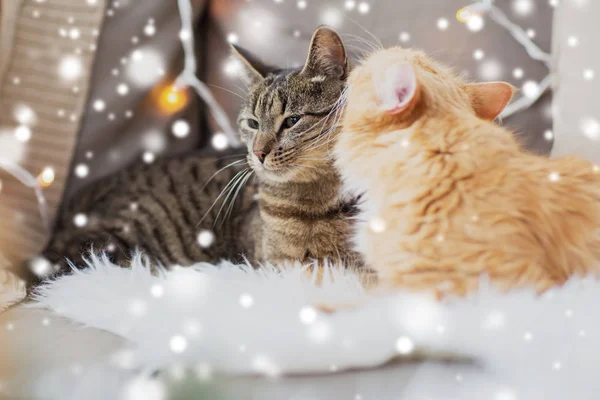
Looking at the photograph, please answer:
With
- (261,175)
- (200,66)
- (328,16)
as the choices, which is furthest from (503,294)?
(200,66)

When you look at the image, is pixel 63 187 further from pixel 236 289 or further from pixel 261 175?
pixel 236 289

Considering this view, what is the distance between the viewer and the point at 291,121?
786mm

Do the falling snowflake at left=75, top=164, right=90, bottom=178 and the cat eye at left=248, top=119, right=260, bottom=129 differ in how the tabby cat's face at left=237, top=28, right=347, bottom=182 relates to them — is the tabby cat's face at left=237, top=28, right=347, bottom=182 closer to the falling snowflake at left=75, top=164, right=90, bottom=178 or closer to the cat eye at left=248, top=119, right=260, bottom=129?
the cat eye at left=248, top=119, right=260, bottom=129

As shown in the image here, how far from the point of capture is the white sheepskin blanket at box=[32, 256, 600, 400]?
1.54 ft

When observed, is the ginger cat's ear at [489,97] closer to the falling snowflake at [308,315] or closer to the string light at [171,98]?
the falling snowflake at [308,315]

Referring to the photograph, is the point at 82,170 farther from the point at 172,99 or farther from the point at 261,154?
the point at 261,154

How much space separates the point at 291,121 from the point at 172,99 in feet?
1.20

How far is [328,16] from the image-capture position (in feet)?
2.78

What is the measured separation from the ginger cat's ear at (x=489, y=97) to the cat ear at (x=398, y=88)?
0.44 ft

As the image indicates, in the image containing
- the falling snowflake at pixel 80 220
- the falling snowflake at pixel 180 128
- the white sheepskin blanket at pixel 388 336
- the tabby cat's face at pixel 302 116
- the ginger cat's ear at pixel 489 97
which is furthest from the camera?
the falling snowflake at pixel 180 128

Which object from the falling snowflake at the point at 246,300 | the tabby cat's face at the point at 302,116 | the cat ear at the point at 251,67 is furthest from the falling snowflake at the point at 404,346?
the cat ear at the point at 251,67

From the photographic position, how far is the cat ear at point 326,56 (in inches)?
28.2

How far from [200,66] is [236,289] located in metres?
0.59

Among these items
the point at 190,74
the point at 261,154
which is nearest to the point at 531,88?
the point at 261,154
